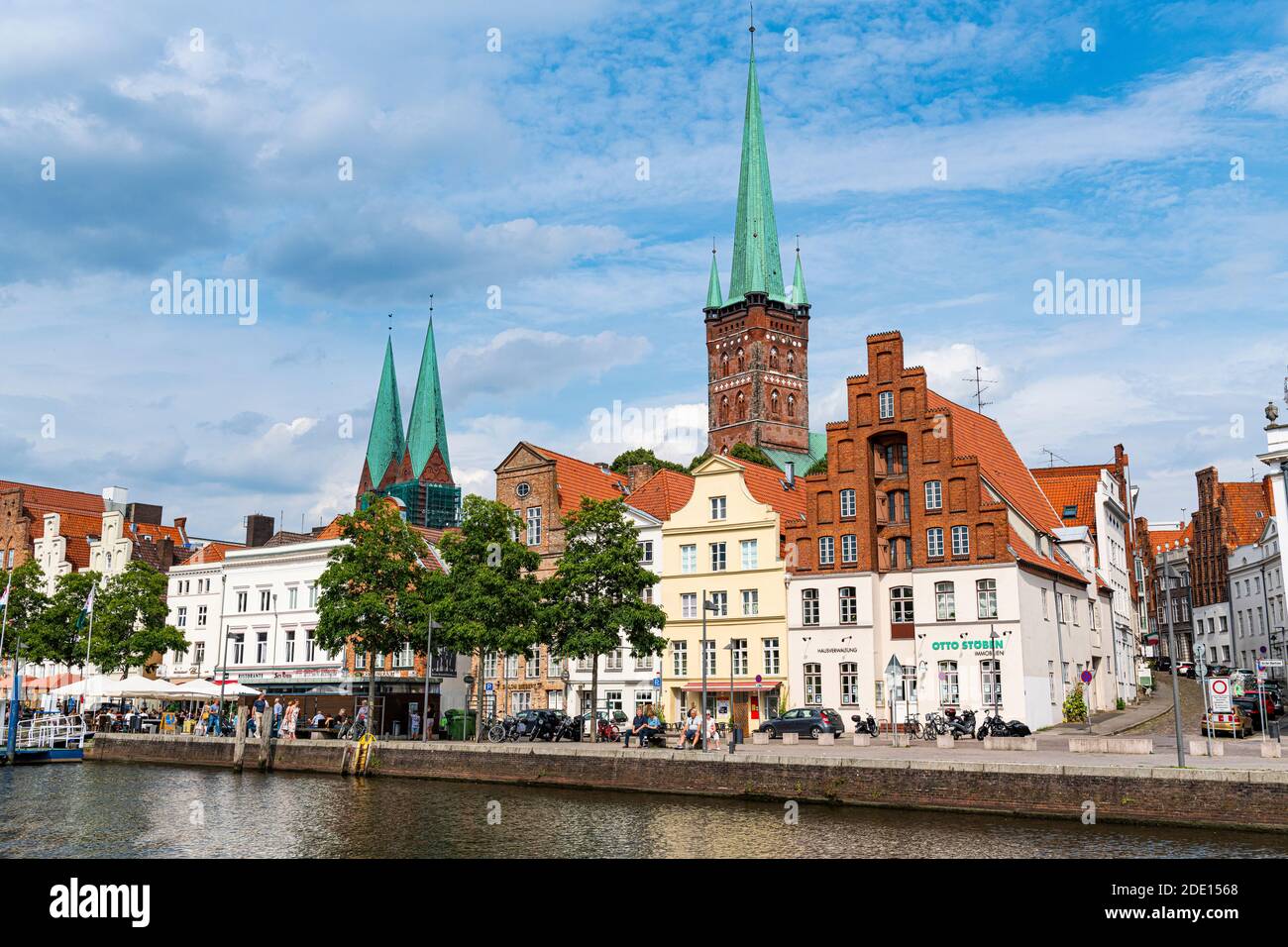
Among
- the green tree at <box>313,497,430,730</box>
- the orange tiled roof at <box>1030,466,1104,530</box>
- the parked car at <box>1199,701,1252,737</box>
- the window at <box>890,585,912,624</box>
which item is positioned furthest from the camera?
the orange tiled roof at <box>1030,466,1104,530</box>

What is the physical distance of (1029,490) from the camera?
67062 mm

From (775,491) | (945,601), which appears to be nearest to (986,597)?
(945,601)

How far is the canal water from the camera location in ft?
83.2

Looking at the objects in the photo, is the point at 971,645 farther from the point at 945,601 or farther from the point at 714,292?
the point at 714,292

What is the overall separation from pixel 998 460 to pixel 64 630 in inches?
2305

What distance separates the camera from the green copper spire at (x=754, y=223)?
497 ft

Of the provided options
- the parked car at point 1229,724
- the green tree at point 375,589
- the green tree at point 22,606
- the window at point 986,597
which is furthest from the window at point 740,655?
the green tree at point 22,606

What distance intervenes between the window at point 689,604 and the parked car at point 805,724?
12684mm

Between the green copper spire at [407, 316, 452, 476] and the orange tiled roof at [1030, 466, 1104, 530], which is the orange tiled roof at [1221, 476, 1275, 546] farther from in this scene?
the green copper spire at [407, 316, 452, 476]

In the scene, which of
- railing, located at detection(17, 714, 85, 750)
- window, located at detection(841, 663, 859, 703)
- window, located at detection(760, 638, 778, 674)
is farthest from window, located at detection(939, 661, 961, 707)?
railing, located at detection(17, 714, 85, 750)

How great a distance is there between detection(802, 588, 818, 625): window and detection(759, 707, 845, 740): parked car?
27.3ft

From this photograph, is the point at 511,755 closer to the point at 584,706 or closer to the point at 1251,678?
the point at 584,706

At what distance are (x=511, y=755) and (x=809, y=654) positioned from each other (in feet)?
67.4
